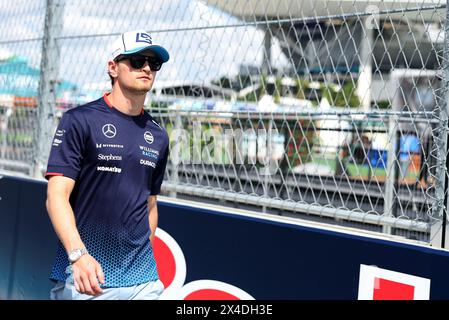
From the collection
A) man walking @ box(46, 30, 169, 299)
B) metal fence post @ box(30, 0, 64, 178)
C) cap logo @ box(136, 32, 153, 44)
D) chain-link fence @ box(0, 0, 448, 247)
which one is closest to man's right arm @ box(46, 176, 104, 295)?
man walking @ box(46, 30, 169, 299)

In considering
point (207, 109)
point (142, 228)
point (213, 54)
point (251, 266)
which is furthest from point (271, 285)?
point (213, 54)

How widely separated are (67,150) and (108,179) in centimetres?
21

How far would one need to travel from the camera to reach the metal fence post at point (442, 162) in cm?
281

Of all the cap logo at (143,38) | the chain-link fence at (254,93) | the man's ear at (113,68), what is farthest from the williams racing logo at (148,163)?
the chain-link fence at (254,93)

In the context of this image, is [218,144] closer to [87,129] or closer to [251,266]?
[251,266]

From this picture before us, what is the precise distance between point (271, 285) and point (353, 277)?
21.2 inches

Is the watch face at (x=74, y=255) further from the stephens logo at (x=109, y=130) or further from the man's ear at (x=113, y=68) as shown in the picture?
the man's ear at (x=113, y=68)

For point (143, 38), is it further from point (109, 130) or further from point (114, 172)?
point (114, 172)

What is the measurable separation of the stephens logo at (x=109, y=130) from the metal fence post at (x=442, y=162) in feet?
4.83

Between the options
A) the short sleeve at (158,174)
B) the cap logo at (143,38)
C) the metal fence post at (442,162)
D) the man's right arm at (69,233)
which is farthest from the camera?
the short sleeve at (158,174)

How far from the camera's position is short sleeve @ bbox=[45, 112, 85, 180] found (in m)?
2.54

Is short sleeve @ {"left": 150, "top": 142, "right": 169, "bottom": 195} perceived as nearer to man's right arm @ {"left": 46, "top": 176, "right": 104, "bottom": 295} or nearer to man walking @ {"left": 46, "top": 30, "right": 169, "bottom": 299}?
man walking @ {"left": 46, "top": 30, "right": 169, "bottom": 299}

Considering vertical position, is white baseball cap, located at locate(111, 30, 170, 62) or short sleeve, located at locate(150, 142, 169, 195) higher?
white baseball cap, located at locate(111, 30, 170, 62)

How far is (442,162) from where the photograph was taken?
283 cm
